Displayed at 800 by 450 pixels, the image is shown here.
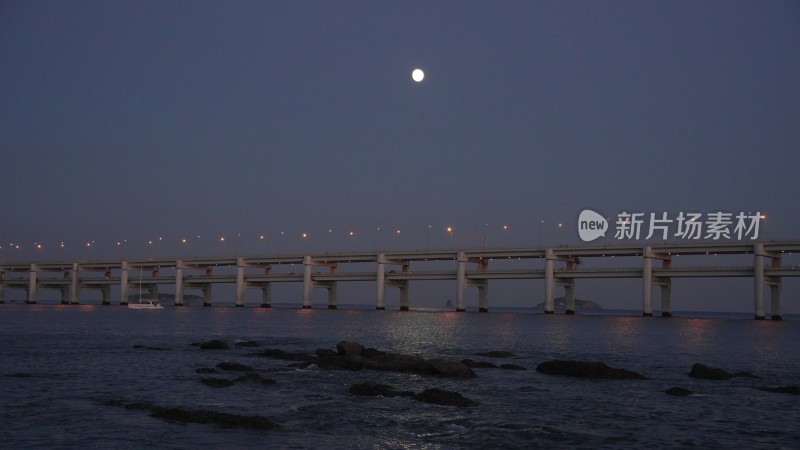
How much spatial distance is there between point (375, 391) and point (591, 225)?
9364cm

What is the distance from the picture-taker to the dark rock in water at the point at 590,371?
35.4 m

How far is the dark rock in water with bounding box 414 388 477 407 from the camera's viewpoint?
1039 inches

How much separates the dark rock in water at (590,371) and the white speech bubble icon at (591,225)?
81.6 m

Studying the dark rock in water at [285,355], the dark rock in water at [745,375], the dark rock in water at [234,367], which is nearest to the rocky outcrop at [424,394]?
the dark rock in water at [234,367]

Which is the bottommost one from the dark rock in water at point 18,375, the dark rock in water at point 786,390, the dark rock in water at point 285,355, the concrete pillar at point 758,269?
the dark rock in water at point 285,355

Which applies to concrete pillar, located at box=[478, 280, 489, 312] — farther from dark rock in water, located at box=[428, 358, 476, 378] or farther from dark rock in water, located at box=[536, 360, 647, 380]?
dark rock in water, located at box=[428, 358, 476, 378]

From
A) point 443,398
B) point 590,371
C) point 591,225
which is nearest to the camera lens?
point 443,398

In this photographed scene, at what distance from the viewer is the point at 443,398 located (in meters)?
26.6

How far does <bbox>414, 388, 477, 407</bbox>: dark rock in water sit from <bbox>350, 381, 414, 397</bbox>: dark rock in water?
110cm

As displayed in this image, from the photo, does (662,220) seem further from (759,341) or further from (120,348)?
(120,348)

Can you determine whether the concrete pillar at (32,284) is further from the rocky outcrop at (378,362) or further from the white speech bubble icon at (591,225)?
the rocky outcrop at (378,362)

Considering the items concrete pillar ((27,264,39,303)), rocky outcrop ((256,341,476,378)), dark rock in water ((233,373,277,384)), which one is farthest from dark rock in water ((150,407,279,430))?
concrete pillar ((27,264,39,303))

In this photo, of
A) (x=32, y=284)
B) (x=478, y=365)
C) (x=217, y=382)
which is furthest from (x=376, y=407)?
(x=32, y=284)

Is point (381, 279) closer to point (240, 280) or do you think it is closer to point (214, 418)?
point (240, 280)
